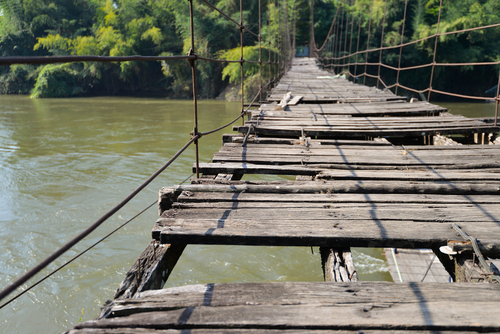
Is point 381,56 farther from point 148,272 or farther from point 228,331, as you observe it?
point 228,331

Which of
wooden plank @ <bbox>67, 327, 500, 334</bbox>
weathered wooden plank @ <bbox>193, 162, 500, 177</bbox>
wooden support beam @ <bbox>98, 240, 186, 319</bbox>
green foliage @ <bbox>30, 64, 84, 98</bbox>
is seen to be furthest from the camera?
green foliage @ <bbox>30, 64, 84, 98</bbox>

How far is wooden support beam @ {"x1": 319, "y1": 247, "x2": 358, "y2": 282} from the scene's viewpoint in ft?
3.02

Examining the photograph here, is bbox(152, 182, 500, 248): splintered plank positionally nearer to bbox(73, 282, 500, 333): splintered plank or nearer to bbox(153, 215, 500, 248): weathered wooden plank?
bbox(153, 215, 500, 248): weathered wooden plank

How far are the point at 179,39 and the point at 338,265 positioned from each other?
64.1ft

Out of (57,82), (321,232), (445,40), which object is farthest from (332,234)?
(57,82)

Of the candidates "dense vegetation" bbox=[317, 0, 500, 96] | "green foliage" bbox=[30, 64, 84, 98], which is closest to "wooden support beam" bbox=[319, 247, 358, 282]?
"dense vegetation" bbox=[317, 0, 500, 96]

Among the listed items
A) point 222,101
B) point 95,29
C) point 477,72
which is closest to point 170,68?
point 222,101

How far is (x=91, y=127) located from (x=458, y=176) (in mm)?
10119

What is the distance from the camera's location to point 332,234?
104cm

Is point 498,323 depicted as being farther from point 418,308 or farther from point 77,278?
point 77,278

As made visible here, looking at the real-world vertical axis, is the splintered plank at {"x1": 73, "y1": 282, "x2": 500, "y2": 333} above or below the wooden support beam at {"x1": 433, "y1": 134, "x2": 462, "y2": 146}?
below

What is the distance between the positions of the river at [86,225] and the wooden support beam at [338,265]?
0.32ft

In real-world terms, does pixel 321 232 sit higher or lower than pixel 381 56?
lower

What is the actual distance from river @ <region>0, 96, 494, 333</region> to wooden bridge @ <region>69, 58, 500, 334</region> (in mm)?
199
